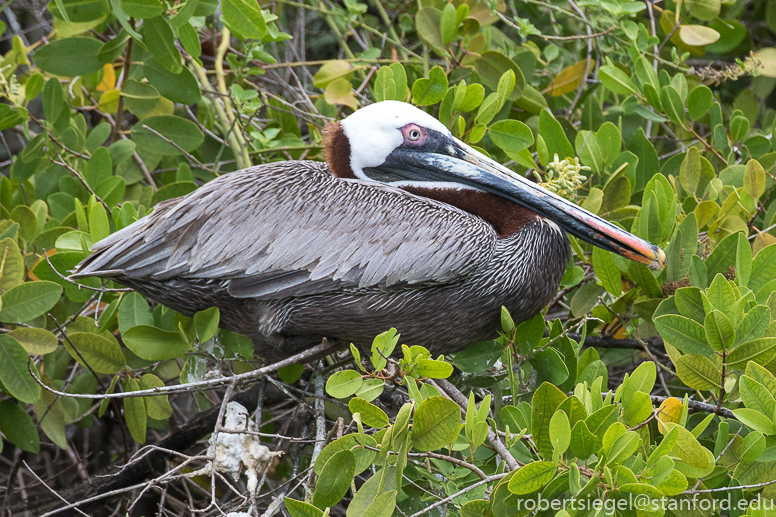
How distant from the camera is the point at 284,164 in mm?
2754

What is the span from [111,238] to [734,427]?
2.15m

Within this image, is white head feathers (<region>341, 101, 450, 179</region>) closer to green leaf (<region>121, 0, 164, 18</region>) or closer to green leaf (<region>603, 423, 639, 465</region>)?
green leaf (<region>121, 0, 164, 18</region>)

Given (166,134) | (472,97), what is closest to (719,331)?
(472,97)

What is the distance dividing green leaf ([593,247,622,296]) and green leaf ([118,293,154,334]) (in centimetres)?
161

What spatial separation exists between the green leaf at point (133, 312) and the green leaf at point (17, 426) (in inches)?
25.1

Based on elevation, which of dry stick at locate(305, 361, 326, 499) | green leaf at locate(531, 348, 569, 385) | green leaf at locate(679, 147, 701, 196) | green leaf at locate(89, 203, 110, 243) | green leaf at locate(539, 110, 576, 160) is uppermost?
green leaf at locate(539, 110, 576, 160)

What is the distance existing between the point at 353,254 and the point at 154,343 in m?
0.73

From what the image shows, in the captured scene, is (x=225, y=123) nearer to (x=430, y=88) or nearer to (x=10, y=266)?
(x=430, y=88)

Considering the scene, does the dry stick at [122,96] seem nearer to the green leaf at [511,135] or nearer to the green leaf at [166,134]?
the green leaf at [166,134]

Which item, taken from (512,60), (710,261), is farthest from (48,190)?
(710,261)

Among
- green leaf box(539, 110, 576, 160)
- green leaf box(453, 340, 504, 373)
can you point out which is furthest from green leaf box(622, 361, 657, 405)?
green leaf box(539, 110, 576, 160)

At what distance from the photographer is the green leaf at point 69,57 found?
296cm

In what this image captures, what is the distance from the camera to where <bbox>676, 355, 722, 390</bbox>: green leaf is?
1971 mm

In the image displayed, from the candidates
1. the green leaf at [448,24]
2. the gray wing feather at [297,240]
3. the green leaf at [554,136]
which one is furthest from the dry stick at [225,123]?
the green leaf at [554,136]
